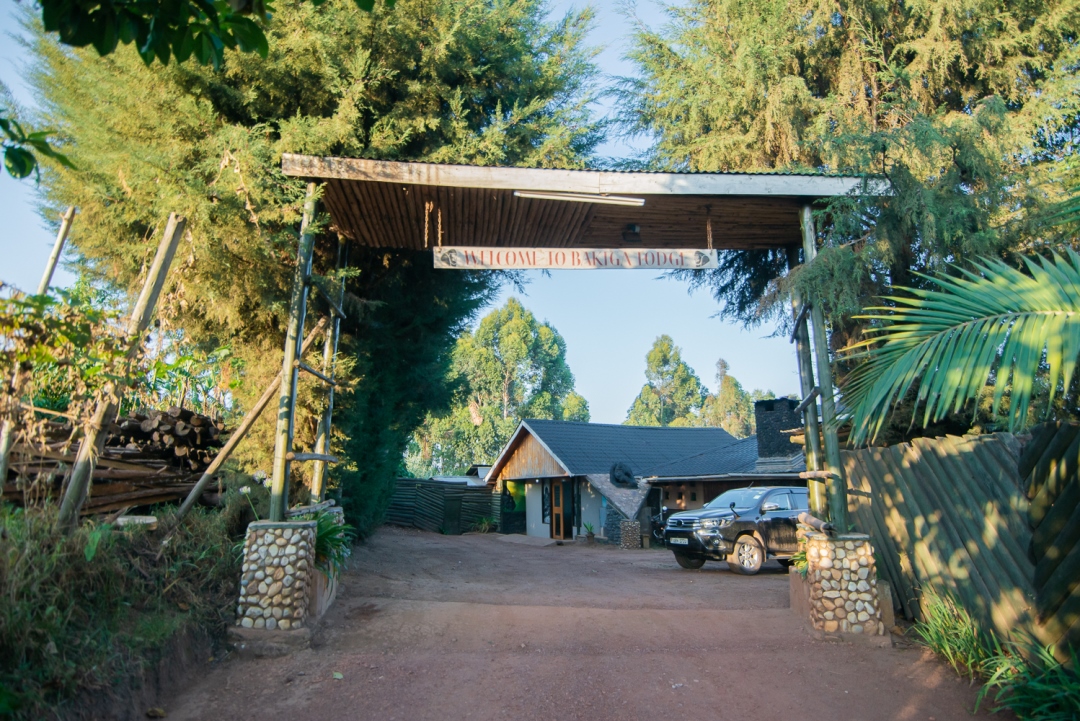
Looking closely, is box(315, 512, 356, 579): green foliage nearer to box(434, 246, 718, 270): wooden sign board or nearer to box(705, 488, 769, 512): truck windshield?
box(434, 246, 718, 270): wooden sign board

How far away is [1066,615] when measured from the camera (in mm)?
4566

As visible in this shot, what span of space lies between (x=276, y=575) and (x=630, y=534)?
48.8ft

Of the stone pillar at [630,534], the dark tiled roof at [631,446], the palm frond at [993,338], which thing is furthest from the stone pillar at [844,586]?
the stone pillar at [630,534]

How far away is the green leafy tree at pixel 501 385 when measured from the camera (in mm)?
47438

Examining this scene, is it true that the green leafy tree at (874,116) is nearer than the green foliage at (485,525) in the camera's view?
Yes

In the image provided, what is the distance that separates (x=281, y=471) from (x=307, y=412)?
2304 millimetres

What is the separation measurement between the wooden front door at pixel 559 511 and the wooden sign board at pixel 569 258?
16.7m

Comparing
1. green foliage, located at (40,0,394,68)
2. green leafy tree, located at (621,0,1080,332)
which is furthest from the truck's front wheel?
green foliage, located at (40,0,394,68)

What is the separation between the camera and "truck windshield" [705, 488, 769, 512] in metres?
12.9

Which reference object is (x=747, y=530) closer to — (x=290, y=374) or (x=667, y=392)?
(x=290, y=374)

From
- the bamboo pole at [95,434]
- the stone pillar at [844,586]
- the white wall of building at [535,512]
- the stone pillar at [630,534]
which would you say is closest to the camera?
the bamboo pole at [95,434]

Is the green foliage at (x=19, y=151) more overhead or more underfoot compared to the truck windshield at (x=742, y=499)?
more overhead

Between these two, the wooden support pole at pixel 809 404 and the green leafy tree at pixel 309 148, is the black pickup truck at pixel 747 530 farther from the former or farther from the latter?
the green leafy tree at pixel 309 148

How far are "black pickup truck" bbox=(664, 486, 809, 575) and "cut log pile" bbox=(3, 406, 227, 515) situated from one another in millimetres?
8448
